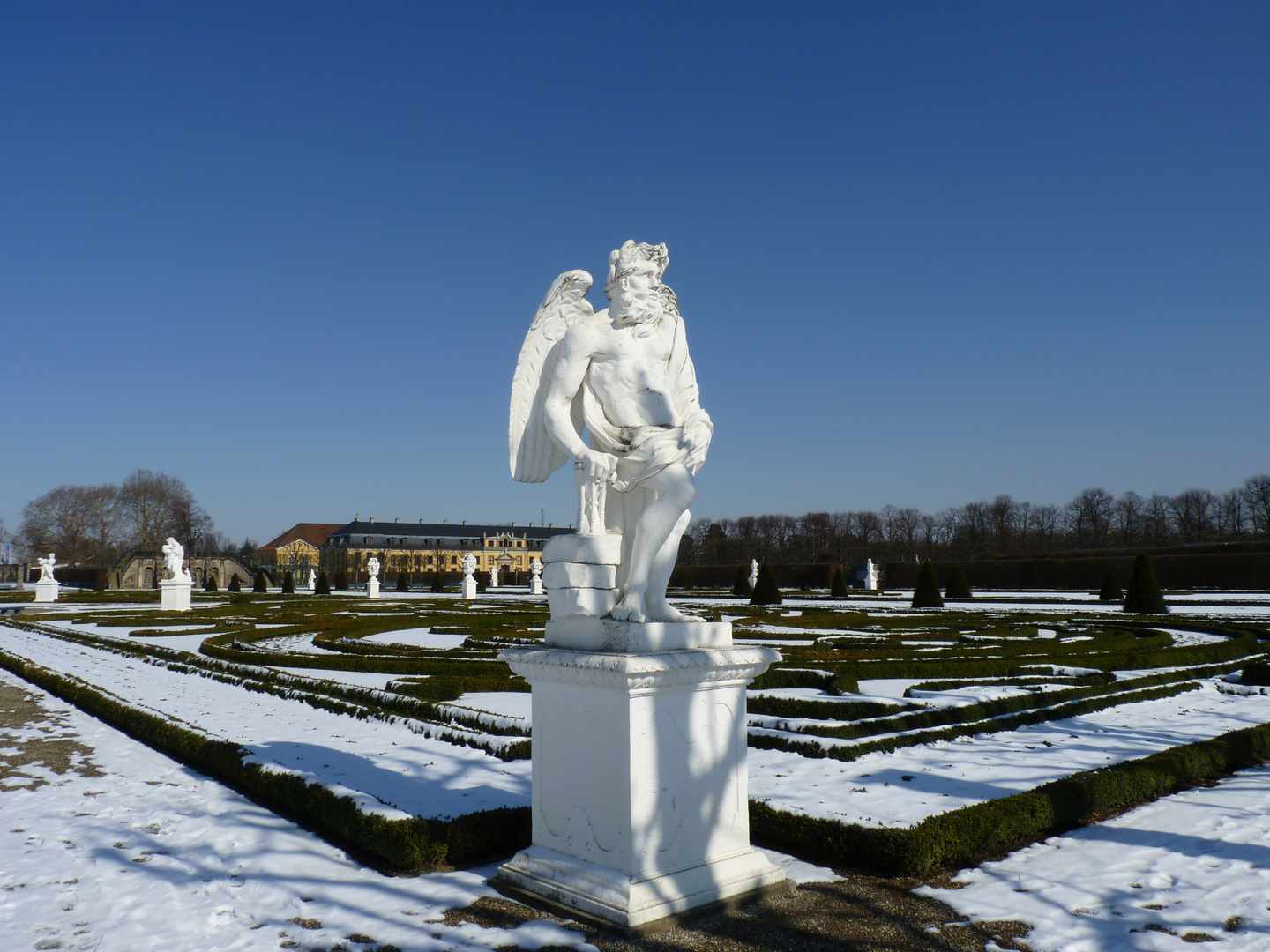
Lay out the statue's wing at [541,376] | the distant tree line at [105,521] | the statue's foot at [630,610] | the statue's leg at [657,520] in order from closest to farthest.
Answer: the statue's foot at [630,610]
the statue's leg at [657,520]
the statue's wing at [541,376]
the distant tree line at [105,521]

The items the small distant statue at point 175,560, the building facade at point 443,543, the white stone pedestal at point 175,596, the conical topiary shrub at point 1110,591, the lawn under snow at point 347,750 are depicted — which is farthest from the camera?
the building facade at point 443,543

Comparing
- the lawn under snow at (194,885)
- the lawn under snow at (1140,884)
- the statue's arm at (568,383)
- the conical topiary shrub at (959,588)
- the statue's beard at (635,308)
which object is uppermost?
the statue's beard at (635,308)

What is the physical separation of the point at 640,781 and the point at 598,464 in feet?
4.23

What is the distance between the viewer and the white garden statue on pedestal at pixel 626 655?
3244 mm

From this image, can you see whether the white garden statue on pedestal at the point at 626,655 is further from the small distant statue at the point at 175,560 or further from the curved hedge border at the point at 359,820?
the small distant statue at the point at 175,560

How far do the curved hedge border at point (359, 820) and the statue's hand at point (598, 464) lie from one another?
5.93ft

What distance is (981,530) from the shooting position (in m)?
67.4

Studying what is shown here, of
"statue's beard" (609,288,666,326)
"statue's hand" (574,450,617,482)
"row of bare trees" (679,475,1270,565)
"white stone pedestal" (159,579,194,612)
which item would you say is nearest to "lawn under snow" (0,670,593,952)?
"statue's hand" (574,450,617,482)

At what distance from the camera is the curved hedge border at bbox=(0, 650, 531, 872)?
386 centimetres

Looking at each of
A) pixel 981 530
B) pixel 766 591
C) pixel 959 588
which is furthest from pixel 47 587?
pixel 981 530

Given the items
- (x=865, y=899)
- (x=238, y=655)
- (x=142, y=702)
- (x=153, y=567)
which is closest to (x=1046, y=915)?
(x=865, y=899)

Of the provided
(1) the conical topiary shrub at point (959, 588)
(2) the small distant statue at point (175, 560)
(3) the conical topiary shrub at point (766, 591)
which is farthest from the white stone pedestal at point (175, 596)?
(1) the conical topiary shrub at point (959, 588)

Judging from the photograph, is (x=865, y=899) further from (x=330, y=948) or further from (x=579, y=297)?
(x=579, y=297)

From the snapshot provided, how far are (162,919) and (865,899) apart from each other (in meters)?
2.72
